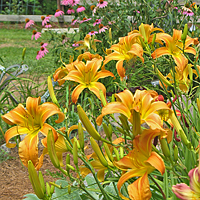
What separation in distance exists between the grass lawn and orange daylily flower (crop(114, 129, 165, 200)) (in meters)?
4.25

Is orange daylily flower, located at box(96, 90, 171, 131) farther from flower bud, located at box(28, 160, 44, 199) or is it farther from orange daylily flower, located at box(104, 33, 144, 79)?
orange daylily flower, located at box(104, 33, 144, 79)

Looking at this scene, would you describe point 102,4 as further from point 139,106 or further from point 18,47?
point 18,47

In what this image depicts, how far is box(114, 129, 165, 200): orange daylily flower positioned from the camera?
704 mm

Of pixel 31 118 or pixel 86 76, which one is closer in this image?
pixel 31 118

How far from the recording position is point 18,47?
298 inches

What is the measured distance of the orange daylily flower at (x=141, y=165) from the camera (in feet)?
2.31

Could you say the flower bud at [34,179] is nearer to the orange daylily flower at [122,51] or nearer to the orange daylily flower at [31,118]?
the orange daylily flower at [31,118]

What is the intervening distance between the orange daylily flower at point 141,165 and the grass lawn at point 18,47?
4.25 meters

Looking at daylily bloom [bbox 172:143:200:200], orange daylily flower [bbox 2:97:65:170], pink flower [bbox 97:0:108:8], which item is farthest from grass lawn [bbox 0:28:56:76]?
daylily bloom [bbox 172:143:200:200]

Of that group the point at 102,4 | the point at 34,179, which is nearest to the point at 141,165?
the point at 34,179

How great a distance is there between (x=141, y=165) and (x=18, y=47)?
7.42m

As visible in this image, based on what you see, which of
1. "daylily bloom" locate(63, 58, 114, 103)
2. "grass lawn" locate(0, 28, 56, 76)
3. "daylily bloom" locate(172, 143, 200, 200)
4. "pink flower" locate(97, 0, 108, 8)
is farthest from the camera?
"grass lawn" locate(0, 28, 56, 76)

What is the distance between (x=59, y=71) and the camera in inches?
46.2

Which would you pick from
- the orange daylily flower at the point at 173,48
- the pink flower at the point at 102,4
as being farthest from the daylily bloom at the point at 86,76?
the pink flower at the point at 102,4
